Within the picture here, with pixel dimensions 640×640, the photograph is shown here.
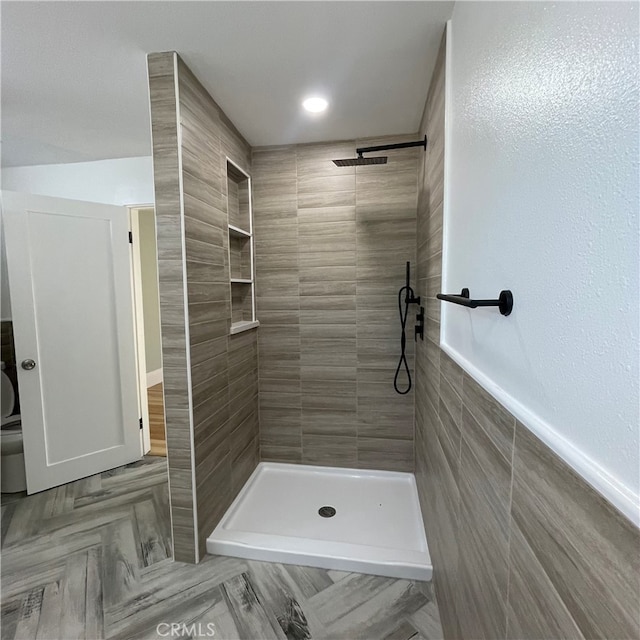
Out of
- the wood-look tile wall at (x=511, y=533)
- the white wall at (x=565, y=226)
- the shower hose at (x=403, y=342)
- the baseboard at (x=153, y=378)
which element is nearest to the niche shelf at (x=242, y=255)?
the shower hose at (x=403, y=342)

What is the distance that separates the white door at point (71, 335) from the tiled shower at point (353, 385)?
1188 millimetres

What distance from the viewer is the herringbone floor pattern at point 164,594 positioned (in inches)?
54.4

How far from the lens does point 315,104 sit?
1905 mm

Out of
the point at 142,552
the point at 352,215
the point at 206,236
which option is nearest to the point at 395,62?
the point at 352,215

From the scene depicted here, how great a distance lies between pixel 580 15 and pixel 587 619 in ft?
2.86

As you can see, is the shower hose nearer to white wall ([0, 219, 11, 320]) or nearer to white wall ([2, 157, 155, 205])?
white wall ([2, 157, 155, 205])

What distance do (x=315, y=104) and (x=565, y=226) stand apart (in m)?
1.86

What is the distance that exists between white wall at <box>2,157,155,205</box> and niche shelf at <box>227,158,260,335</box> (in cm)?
82

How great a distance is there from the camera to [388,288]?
2.41m

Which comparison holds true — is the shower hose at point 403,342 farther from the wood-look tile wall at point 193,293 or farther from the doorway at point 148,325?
the doorway at point 148,325

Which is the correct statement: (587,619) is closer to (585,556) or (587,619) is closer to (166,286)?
(585,556)

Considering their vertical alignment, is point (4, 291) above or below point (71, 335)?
above

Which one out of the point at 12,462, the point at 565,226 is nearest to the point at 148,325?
the point at 12,462

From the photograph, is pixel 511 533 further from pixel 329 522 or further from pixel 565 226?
pixel 329 522
